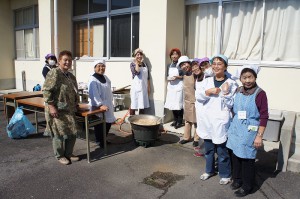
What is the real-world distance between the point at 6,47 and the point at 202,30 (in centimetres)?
1036

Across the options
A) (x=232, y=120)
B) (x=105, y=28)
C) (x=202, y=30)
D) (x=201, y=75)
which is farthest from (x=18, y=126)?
(x=202, y=30)

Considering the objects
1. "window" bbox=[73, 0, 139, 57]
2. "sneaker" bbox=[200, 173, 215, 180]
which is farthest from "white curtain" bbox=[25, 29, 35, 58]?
"sneaker" bbox=[200, 173, 215, 180]

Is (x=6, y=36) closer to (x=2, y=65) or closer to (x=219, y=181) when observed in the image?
(x=2, y=65)

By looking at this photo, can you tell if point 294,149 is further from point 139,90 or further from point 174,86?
point 139,90

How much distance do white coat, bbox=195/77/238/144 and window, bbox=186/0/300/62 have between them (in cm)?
294

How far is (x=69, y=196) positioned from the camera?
133 inches

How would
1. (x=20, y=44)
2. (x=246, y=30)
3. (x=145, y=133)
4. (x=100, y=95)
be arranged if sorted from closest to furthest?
(x=100, y=95) < (x=145, y=133) < (x=246, y=30) < (x=20, y=44)

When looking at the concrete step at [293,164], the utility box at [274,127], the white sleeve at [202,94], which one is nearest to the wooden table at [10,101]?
the white sleeve at [202,94]

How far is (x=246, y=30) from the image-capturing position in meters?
6.08

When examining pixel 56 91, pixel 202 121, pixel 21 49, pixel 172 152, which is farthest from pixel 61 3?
pixel 202 121

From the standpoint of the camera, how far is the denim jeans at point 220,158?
141 inches

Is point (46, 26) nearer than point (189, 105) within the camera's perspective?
No

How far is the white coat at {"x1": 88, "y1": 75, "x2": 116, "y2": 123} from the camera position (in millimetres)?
4637

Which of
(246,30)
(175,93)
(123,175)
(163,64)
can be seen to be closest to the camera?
(123,175)
